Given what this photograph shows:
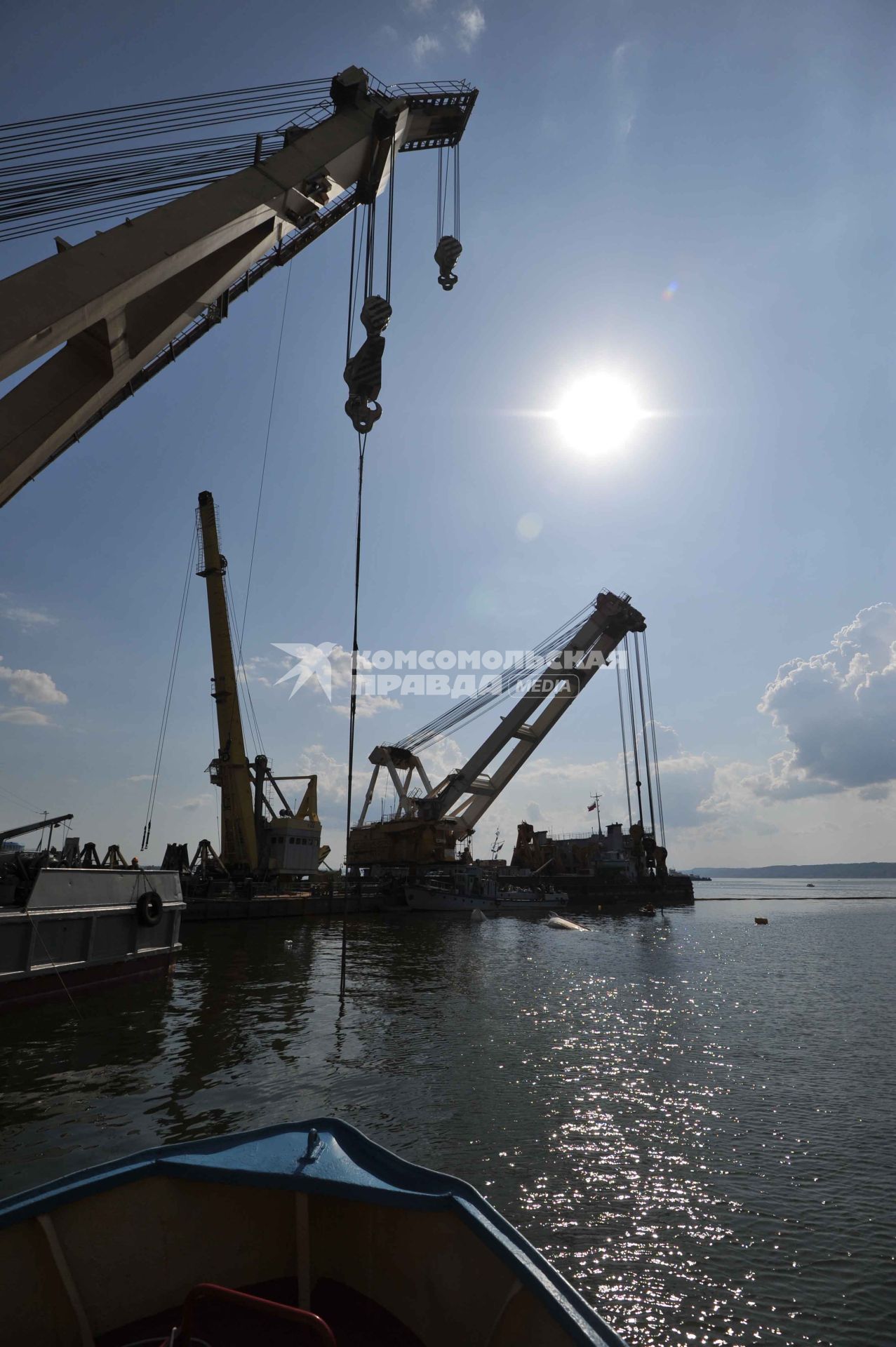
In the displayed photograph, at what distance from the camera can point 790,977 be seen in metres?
22.7

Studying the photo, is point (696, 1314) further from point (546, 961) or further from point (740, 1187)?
point (546, 961)

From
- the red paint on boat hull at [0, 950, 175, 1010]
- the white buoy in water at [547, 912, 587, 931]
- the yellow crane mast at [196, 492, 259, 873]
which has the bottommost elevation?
the white buoy in water at [547, 912, 587, 931]

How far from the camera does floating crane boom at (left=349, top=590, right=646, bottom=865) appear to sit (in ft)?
182

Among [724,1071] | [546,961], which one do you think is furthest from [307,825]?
[724,1071]

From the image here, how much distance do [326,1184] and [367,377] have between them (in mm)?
13236

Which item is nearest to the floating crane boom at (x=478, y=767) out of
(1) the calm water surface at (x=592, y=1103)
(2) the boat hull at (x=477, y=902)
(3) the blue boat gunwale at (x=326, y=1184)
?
(2) the boat hull at (x=477, y=902)

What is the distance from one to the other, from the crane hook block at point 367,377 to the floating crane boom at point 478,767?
44.0 m

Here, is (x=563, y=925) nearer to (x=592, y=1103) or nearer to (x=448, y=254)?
(x=592, y=1103)

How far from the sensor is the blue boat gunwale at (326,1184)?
3.03 metres

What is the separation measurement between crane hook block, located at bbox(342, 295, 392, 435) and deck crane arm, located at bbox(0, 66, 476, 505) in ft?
10.7

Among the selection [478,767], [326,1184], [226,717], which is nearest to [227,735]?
[226,717]

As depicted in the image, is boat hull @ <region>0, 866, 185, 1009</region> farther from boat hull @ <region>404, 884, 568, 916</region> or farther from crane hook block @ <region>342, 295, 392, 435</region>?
boat hull @ <region>404, 884, 568, 916</region>

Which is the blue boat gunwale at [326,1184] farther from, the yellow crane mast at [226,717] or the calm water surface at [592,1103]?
the yellow crane mast at [226,717]

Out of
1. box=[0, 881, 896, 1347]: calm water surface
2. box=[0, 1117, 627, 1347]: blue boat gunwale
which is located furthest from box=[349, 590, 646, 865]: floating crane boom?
box=[0, 1117, 627, 1347]: blue boat gunwale
